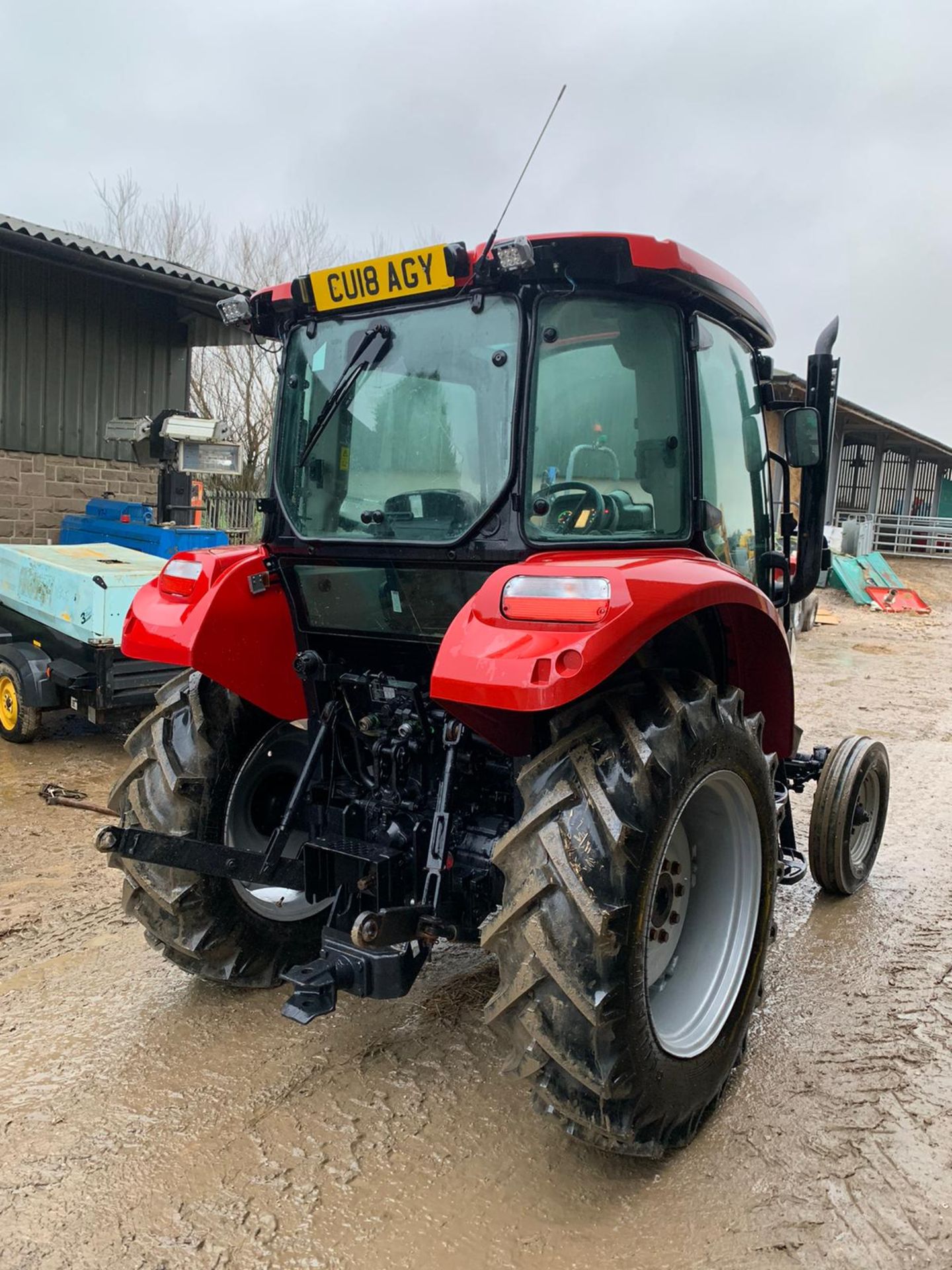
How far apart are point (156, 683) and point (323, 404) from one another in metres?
3.56

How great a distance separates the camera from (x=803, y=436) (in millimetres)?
3188

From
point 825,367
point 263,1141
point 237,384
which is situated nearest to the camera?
point 263,1141

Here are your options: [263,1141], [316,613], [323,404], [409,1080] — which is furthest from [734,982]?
[323,404]

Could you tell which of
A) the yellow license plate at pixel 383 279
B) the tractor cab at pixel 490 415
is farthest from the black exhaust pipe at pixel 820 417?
the yellow license plate at pixel 383 279

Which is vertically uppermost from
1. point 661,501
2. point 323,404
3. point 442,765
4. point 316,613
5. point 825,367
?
point 825,367

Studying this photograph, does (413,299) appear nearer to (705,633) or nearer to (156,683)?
(705,633)

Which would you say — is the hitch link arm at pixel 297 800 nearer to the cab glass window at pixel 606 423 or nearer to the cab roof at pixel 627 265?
the cab glass window at pixel 606 423

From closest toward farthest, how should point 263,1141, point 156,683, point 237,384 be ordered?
point 263,1141
point 156,683
point 237,384

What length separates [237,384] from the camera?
57.5 feet

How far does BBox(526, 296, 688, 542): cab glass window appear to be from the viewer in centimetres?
251

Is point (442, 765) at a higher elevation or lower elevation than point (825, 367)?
lower

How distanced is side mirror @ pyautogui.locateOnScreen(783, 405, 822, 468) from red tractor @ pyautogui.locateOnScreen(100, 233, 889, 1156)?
10 mm

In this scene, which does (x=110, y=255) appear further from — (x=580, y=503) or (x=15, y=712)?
(x=580, y=503)

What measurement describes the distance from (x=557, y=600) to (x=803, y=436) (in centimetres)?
149
